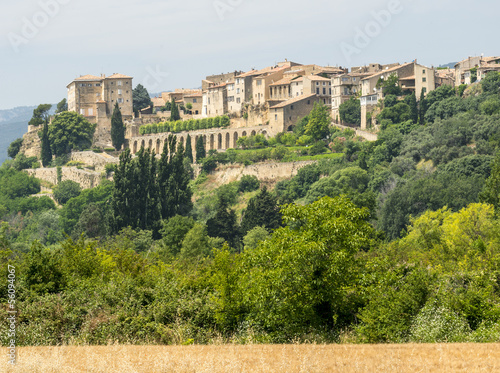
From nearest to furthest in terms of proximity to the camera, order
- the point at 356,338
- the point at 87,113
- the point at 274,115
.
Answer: the point at 356,338, the point at 274,115, the point at 87,113

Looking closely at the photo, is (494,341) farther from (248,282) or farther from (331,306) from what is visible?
(248,282)

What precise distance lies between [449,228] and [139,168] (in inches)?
1045

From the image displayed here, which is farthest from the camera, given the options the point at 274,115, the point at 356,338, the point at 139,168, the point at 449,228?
the point at 274,115

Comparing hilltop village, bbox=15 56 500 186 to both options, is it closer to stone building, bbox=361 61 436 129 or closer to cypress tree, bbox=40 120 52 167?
stone building, bbox=361 61 436 129

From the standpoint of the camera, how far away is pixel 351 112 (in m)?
88.4

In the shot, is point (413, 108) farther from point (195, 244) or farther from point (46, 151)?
point (46, 151)

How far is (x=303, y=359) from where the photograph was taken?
20.4 meters

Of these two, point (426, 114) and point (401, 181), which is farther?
point (426, 114)

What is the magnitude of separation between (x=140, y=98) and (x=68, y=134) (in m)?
14.9

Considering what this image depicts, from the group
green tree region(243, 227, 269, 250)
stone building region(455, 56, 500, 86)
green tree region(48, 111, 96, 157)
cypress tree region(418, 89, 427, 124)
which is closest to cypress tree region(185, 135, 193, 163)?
green tree region(48, 111, 96, 157)

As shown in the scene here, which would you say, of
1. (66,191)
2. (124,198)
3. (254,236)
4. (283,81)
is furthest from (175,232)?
(283,81)

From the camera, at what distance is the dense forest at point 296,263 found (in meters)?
25.3

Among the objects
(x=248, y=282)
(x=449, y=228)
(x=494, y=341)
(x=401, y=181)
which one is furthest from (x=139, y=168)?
(x=494, y=341)

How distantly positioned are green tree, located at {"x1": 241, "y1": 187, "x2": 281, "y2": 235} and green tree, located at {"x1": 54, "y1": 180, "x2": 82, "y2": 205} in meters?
29.9
